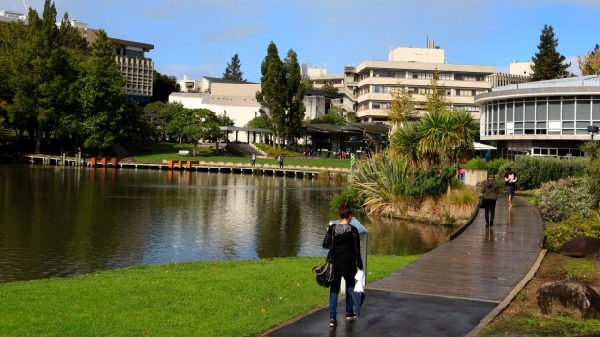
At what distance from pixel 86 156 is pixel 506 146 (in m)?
52.3

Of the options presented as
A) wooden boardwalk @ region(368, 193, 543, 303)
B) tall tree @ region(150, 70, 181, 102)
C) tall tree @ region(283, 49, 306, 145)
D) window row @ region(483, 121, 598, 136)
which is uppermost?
tall tree @ region(150, 70, 181, 102)

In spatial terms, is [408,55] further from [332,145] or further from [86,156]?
[86,156]

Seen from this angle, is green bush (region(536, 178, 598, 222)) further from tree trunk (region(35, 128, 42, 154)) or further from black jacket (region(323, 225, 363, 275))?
tree trunk (region(35, 128, 42, 154))

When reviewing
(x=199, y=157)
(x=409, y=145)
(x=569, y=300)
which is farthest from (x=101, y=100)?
(x=569, y=300)

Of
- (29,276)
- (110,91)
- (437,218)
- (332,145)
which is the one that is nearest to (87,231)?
(29,276)

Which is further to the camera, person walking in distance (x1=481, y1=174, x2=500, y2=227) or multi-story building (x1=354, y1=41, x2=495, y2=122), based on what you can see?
multi-story building (x1=354, y1=41, x2=495, y2=122)

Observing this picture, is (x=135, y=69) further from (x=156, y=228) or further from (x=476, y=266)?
(x=476, y=266)

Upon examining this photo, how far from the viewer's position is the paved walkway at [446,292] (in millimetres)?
9555

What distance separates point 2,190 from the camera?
42.9 m

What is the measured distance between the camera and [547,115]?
162ft

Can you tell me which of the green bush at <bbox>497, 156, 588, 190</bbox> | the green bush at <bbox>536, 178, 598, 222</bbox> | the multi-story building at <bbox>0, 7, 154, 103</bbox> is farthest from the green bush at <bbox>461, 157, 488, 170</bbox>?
the multi-story building at <bbox>0, 7, 154, 103</bbox>

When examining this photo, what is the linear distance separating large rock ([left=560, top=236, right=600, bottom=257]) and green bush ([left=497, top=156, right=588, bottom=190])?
938 inches

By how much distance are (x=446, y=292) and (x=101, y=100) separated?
74555 mm

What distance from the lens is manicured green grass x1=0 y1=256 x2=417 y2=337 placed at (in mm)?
9648
